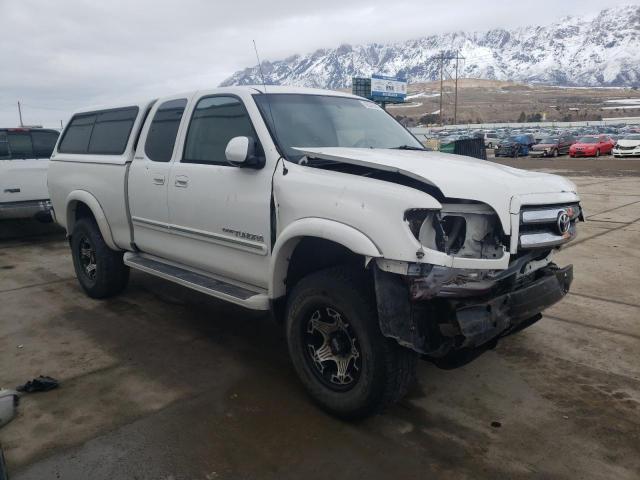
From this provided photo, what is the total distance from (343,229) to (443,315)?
28.8 inches

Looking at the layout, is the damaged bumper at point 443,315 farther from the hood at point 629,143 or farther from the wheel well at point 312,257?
the hood at point 629,143

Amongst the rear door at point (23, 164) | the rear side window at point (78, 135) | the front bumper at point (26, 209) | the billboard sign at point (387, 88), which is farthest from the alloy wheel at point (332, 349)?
the billboard sign at point (387, 88)

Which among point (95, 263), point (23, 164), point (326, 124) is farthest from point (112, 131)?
point (23, 164)

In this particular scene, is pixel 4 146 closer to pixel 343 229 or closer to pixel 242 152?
pixel 242 152

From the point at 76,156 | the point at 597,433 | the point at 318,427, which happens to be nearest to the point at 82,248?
the point at 76,156

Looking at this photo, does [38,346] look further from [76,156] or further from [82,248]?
[76,156]

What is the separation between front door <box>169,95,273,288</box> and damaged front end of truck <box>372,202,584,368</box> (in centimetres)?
111

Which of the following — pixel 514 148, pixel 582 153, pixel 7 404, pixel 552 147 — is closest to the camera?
pixel 7 404

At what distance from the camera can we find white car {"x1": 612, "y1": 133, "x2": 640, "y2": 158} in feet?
103

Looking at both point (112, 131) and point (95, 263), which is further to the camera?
point (95, 263)

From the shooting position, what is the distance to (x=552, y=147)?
118 feet

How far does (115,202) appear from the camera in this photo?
206 inches

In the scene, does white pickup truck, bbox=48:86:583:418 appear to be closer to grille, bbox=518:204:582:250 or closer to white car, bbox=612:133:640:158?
grille, bbox=518:204:582:250

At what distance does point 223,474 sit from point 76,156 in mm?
4281
